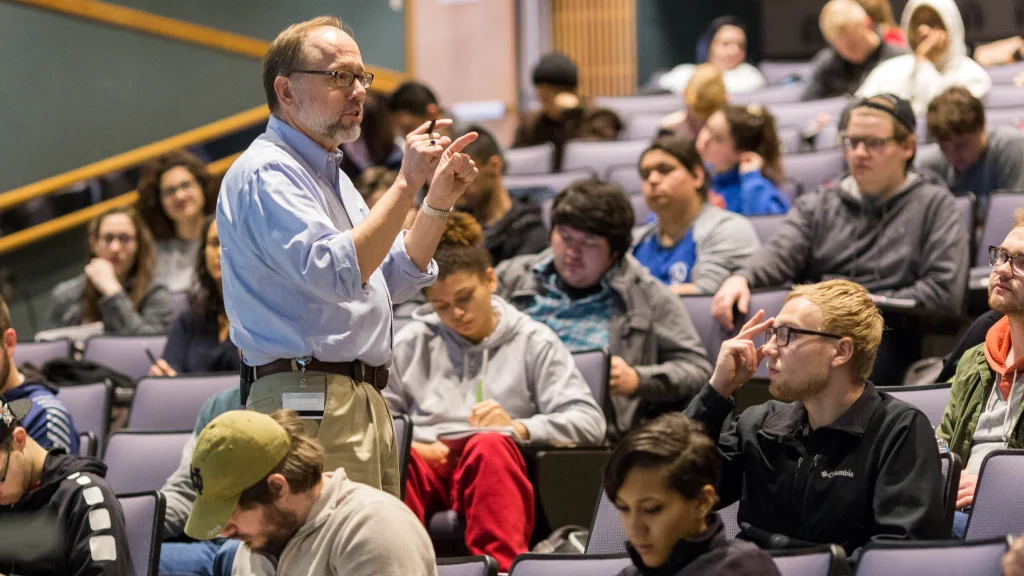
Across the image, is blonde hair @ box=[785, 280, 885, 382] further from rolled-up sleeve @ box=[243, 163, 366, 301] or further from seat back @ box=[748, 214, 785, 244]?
seat back @ box=[748, 214, 785, 244]

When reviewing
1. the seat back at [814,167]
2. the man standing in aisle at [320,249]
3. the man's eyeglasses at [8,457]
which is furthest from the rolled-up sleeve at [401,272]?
the seat back at [814,167]

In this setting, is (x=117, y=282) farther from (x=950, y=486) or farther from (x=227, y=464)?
(x=950, y=486)

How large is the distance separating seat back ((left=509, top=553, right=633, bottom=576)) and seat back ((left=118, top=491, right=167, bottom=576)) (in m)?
0.88

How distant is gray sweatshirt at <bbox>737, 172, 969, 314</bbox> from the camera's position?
4.02 metres

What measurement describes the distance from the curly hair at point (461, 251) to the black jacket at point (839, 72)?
4.03 m

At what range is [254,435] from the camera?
6.68 ft

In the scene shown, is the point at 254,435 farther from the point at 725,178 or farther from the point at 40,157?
the point at 40,157

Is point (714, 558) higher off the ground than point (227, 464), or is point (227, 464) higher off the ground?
point (227, 464)

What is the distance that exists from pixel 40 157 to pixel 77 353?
1.45 m

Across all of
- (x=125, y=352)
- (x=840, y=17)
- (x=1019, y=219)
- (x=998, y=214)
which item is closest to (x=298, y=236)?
(x=1019, y=219)

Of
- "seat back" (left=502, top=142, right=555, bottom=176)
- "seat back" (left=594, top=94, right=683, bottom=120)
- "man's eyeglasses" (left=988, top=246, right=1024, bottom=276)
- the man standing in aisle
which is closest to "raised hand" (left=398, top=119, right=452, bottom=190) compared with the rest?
the man standing in aisle

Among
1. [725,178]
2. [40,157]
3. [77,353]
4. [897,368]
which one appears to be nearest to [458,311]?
[897,368]

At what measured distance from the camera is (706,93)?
6.23 m

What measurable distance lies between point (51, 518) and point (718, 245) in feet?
8.40
